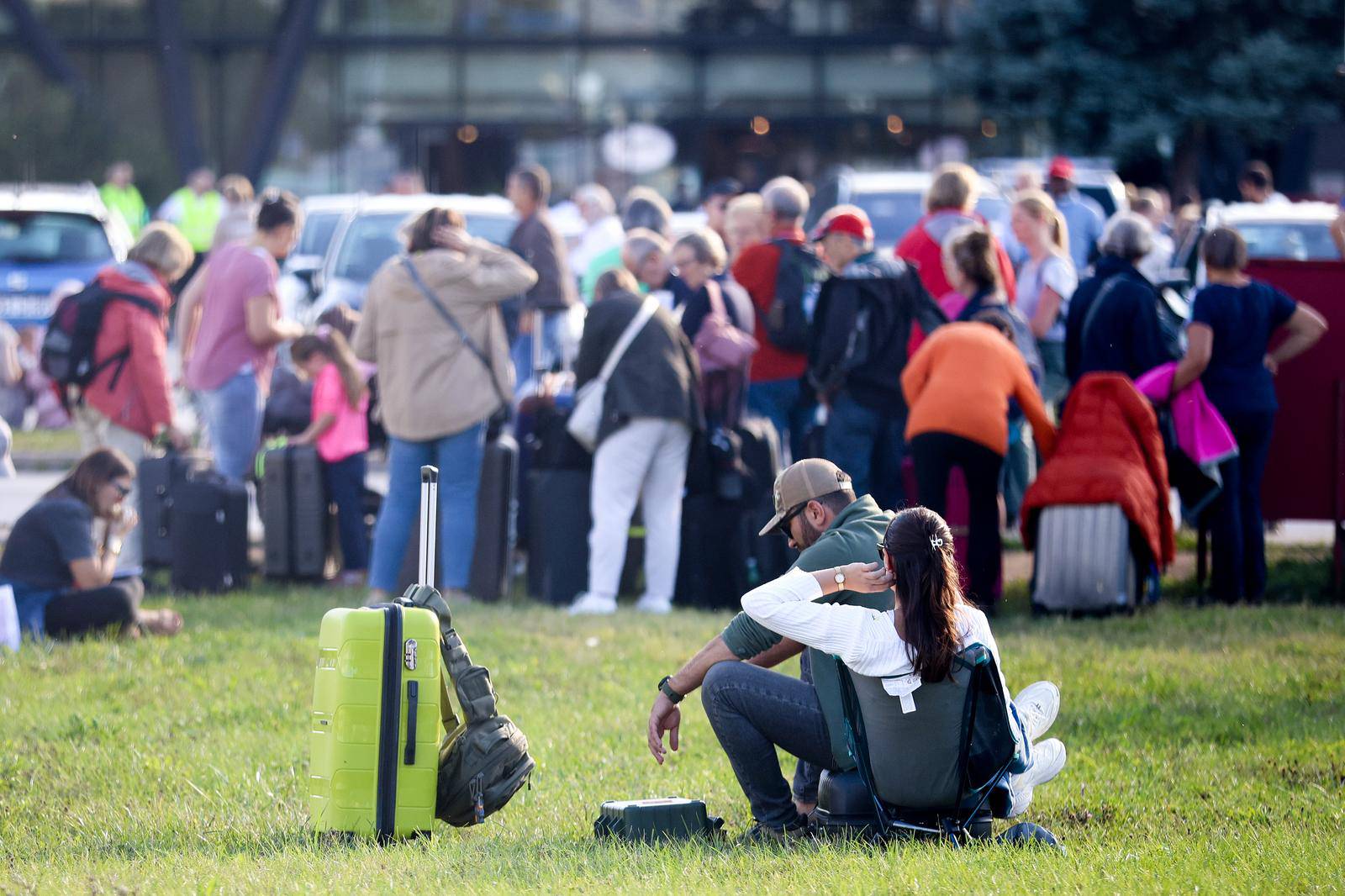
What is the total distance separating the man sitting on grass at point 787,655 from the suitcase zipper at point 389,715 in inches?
30.2

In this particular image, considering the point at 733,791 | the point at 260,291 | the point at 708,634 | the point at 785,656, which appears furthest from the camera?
the point at 260,291

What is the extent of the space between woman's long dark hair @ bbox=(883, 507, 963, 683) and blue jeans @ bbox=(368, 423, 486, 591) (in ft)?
16.7

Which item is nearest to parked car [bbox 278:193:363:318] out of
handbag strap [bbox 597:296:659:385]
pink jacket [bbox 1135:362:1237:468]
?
handbag strap [bbox 597:296:659:385]

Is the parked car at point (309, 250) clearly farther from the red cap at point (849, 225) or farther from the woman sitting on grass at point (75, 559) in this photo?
the woman sitting on grass at point (75, 559)

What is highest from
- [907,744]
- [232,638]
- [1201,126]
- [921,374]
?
[1201,126]

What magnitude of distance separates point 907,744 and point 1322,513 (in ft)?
19.0

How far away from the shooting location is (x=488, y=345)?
1013 centimetres

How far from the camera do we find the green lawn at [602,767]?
5215 millimetres

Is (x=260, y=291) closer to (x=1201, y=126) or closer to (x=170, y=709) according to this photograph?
(x=170, y=709)

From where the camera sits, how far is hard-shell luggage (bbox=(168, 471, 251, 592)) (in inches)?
420

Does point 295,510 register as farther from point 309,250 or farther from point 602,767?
point 309,250

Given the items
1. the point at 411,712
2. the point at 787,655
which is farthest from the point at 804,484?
the point at 411,712

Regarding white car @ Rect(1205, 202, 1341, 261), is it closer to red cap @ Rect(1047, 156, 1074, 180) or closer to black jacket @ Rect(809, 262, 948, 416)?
red cap @ Rect(1047, 156, 1074, 180)

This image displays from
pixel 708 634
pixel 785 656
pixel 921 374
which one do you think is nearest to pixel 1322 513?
pixel 921 374
